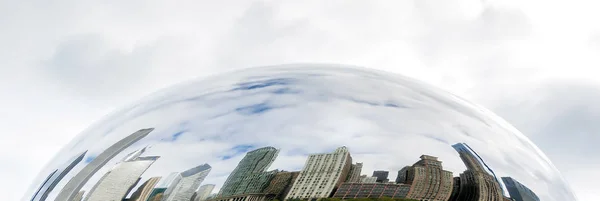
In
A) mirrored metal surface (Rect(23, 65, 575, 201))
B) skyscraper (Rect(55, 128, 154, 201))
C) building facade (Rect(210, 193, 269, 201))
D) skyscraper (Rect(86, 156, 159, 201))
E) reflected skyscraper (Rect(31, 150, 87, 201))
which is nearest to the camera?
building facade (Rect(210, 193, 269, 201))

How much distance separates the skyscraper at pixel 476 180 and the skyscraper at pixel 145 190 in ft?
7.94

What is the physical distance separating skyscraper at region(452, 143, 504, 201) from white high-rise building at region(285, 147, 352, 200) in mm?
990

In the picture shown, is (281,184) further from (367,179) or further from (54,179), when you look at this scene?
(54,179)

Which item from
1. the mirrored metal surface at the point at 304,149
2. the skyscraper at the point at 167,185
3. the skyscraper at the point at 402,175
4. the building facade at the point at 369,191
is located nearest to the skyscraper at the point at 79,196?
the mirrored metal surface at the point at 304,149

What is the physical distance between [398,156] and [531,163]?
1994mm

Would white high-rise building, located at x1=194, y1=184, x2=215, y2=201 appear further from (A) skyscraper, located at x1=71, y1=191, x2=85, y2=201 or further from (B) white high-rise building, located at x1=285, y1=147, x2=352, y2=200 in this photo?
(A) skyscraper, located at x1=71, y1=191, x2=85, y2=201

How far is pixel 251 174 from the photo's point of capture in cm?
527

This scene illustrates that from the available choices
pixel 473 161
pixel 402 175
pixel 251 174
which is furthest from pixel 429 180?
pixel 251 174


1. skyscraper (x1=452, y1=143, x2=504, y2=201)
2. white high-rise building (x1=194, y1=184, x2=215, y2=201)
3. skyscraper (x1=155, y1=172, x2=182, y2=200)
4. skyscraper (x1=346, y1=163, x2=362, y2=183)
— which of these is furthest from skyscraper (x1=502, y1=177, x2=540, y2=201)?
skyscraper (x1=155, y1=172, x2=182, y2=200)

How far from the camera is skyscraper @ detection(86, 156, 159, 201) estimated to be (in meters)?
5.64

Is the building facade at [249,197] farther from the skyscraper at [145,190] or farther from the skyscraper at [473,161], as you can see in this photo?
the skyscraper at [473,161]

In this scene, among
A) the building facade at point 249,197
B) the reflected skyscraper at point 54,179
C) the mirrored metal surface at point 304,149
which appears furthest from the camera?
the reflected skyscraper at point 54,179

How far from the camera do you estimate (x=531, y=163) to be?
671 centimetres

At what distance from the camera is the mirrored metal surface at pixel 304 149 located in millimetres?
5215
